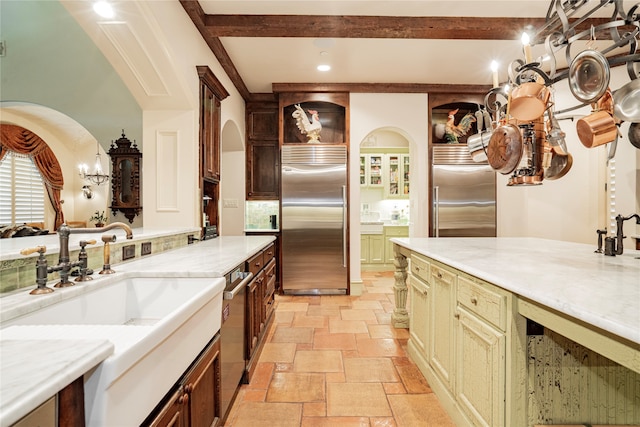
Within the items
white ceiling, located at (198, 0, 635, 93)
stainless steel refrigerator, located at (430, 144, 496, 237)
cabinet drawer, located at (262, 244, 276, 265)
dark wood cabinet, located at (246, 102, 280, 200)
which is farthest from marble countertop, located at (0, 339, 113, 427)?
stainless steel refrigerator, located at (430, 144, 496, 237)

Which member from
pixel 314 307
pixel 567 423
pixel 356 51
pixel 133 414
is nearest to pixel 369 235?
pixel 314 307

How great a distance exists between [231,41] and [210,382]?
3.34 m

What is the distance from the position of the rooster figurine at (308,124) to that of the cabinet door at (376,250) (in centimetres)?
255

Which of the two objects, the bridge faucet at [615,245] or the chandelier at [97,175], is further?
the chandelier at [97,175]

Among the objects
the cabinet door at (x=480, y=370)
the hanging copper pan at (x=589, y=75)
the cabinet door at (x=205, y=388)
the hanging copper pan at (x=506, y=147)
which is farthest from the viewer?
the hanging copper pan at (x=506, y=147)

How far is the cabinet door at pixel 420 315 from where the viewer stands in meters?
2.30

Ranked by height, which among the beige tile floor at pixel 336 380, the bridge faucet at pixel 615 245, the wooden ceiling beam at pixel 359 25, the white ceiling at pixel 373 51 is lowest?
the beige tile floor at pixel 336 380

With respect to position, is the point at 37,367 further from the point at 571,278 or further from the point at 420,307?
the point at 420,307

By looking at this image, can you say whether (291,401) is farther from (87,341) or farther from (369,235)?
(369,235)

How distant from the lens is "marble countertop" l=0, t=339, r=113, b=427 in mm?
516

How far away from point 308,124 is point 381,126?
3.59ft

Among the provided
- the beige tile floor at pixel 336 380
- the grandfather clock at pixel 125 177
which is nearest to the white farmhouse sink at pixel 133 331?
the beige tile floor at pixel 336 380

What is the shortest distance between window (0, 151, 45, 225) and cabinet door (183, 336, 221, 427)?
5022mm

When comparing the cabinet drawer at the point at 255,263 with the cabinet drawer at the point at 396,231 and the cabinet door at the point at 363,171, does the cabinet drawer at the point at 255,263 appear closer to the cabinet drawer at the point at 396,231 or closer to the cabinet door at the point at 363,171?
the cabinet drawer at the point at 396,231
